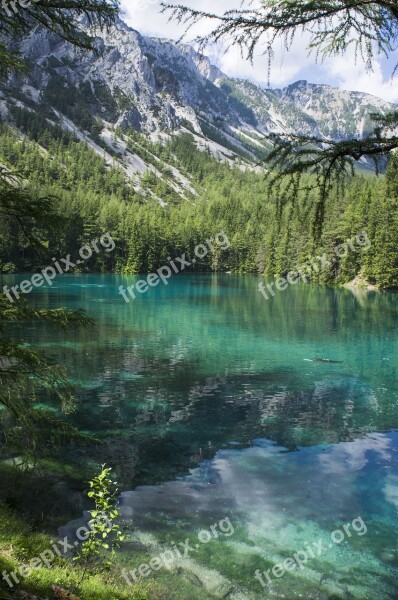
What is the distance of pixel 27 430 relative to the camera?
676 cm

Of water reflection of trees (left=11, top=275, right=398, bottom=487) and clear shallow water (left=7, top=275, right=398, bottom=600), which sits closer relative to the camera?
clear shallow water (left=7, top=275, right=398, bottom=600)

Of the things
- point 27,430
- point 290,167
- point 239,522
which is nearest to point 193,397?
point 239,522

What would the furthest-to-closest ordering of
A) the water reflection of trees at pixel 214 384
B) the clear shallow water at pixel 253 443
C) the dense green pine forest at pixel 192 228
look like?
the dense green pine forest at pixel 192 228 < the water reflection of trees at pixel 214 384 < the clear shallow water at pixel 253 443

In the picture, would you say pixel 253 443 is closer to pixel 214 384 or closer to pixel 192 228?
pixel 214 384

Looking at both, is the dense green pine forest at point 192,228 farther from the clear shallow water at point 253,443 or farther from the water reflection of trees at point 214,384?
the clear shallow water at point 253,443

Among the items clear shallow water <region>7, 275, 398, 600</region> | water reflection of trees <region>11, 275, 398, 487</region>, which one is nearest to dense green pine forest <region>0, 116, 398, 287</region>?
water reflection of trees <region>11, 275, 398, 487</region>

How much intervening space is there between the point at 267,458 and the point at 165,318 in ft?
97.4

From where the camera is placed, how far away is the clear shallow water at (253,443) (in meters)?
9.00

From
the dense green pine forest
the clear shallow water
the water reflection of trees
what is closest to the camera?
the clear shallow water

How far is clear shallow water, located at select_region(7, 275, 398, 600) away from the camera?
9.00 meters

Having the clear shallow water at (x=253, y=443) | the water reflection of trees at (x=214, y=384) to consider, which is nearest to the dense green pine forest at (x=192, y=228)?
the water reflection of trees at (x=214, y=384)

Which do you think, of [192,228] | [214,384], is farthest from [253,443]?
[192,228]

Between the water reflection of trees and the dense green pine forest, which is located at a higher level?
the dense green pine forest

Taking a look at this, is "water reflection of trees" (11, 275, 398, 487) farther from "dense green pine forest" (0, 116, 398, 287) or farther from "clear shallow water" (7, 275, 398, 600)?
"dense green pine forest" (0, 116, 398, 287)
